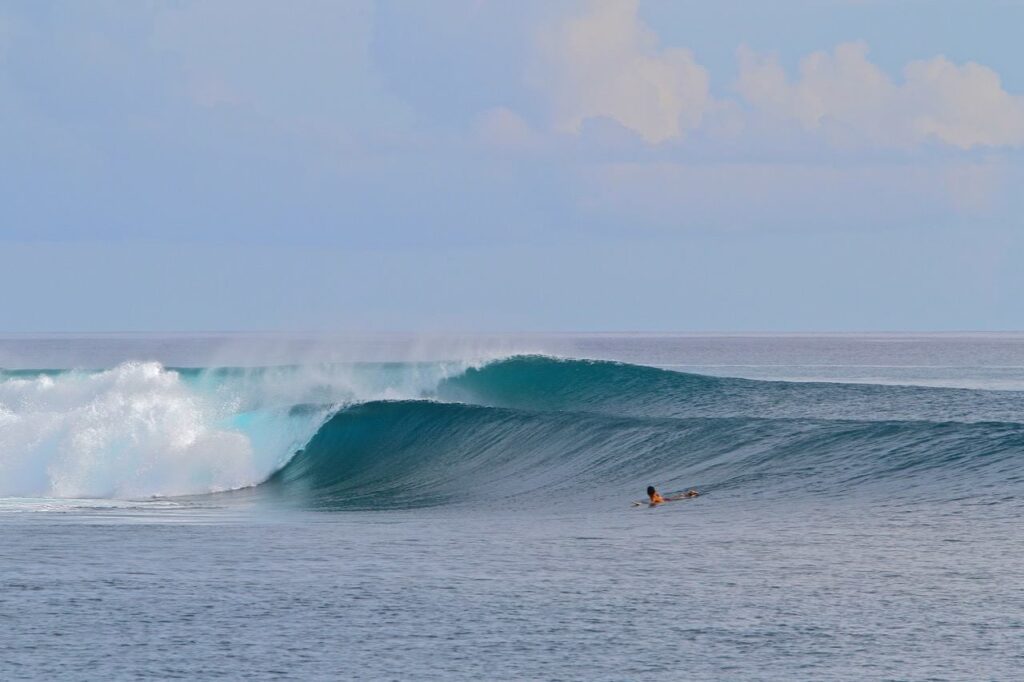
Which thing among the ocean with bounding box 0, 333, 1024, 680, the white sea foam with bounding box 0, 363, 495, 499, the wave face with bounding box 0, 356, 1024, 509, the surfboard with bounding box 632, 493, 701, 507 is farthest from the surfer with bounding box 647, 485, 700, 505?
the white sea foam with bounding box 0, 363, 495, 499

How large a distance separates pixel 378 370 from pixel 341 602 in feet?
84.7

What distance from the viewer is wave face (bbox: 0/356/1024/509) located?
1952cm

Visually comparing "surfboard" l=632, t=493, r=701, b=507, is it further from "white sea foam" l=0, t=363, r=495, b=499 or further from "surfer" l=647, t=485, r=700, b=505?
"white sea foam" l=0, t=363, r=495, b=499

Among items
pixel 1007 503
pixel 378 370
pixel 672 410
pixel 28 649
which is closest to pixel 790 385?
pixel 672 410

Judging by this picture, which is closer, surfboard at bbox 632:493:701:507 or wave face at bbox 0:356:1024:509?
surfboard at bbox 632:493:701:507

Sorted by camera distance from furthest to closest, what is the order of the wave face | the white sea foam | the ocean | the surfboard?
the white sea foam, the wave face, the surfboard, the ocean

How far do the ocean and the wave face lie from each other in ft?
0.32

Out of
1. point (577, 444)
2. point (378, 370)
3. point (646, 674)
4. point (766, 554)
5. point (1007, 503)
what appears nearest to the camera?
point (646, 674)

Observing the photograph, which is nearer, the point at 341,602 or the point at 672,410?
the point at 341,602

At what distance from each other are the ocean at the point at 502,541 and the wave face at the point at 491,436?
10 cm

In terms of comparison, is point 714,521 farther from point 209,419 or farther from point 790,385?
point 790,385

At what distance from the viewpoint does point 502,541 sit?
14.8 meters

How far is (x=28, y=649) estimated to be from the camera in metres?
9.64

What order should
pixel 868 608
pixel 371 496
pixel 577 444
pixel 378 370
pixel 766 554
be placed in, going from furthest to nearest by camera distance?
1. pixel 378 370
2. pixel 577 444
3. pixel 371 496
4. pixel 766 554
5. pixel 868 608
